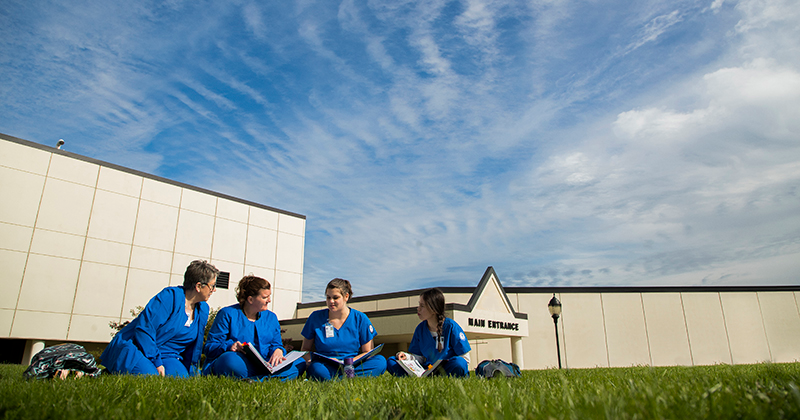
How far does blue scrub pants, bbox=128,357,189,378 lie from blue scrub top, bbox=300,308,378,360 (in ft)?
6.12

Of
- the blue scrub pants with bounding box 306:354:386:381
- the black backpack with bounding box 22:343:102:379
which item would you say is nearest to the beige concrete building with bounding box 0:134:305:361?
the black backpack with bounding box 22:343:102:379

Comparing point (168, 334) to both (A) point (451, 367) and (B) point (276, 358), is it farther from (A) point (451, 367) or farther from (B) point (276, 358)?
(A) point (451, 367)

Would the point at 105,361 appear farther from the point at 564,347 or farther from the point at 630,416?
the point at 564,347

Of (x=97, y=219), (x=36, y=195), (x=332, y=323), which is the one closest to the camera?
(x=332, y=323)

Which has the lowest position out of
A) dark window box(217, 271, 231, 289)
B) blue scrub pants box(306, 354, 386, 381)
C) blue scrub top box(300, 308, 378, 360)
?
blue scrub pants box(306, 354, 386, 381)

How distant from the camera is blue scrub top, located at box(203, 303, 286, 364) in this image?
6.93 m

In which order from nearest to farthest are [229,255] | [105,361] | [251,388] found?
[251,388], [105,361], [229,255]

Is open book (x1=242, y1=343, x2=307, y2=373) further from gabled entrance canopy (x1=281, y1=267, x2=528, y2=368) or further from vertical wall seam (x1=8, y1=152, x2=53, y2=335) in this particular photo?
vertical wall seam (x1=8, y1=152, x2=53, y2=335)

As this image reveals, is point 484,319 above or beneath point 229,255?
beneath

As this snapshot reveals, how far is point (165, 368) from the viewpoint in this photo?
650 centimetres

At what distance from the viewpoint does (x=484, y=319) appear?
23.3 meters

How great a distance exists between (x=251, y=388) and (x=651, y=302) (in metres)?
37.5

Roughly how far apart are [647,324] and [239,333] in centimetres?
3502

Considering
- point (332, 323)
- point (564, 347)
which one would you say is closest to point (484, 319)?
point (564, 347)
